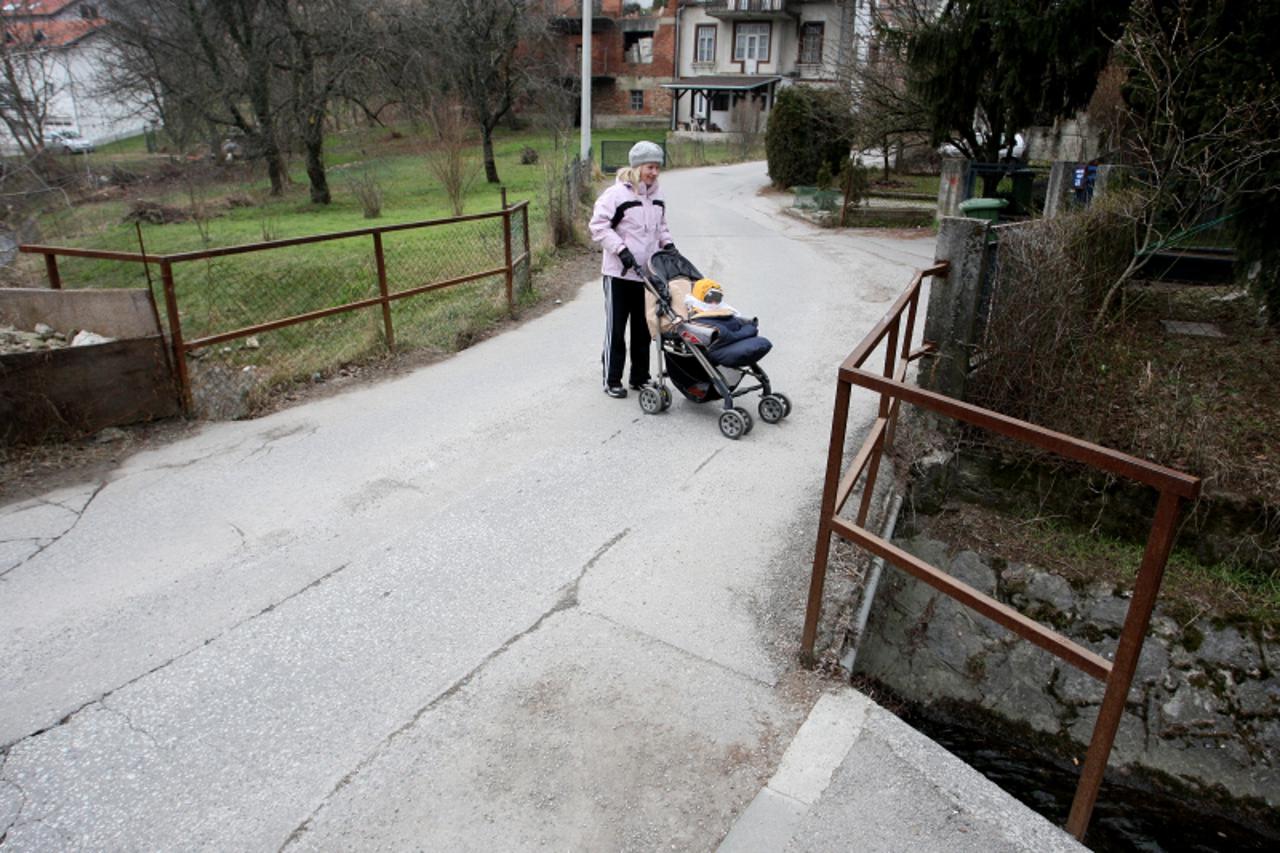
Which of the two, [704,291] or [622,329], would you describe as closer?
[704,291]

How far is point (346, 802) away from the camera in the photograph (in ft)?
9.54

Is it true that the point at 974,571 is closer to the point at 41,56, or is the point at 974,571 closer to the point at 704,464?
the point at 704,464

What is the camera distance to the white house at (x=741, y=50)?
174 ft

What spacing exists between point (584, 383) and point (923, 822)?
5.26 m

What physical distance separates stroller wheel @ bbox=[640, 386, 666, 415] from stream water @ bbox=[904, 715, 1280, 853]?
3.11 m

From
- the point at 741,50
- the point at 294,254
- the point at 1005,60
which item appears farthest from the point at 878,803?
the point at 741,50

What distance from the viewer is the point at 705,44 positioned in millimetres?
56844

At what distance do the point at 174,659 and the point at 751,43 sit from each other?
5835 cm

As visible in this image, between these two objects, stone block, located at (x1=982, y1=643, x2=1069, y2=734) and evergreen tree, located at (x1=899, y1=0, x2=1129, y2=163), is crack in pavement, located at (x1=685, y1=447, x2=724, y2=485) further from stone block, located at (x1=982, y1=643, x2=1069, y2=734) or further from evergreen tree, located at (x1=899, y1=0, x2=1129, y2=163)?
evergreen tree, located at (x1=899, y1=0, x2=1129, y2=163)

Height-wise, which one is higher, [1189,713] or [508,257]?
[508,257]

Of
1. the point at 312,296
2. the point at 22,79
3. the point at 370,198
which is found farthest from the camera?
the point at 370,198

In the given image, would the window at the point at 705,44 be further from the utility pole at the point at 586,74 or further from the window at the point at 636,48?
the utility pole at the point at 586,74


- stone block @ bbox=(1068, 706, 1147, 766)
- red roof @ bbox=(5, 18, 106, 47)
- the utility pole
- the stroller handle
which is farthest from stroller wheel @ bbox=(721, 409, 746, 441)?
red roof @ bbox=(5, 18, 106, 47)

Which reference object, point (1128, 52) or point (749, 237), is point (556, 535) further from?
point (749, 237)
